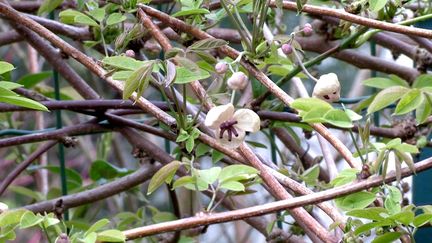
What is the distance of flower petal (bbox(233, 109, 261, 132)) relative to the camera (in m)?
0.87

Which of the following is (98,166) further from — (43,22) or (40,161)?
(40,161)

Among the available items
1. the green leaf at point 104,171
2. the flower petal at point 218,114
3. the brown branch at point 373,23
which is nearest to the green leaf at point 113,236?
the flower petal at point 218,114

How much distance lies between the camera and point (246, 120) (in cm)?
88

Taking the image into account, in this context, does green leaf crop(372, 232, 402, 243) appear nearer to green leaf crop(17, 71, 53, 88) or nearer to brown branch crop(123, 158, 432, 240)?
brown branch crop(123, 158, 432, 240)

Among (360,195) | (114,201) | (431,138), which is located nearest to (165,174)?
(360,195)

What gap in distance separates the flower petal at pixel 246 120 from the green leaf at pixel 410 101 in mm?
150

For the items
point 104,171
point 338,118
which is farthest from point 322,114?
point 104,171

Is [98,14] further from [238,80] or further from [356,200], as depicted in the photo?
[356,200]

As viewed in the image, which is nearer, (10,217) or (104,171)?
(10,217)

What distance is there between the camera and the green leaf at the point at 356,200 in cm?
88

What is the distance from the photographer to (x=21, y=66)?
3752 millimetres

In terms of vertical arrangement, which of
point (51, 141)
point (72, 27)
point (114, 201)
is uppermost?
point (72, 27)

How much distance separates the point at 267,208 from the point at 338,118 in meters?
0.12

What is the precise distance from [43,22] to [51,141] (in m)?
0.21
